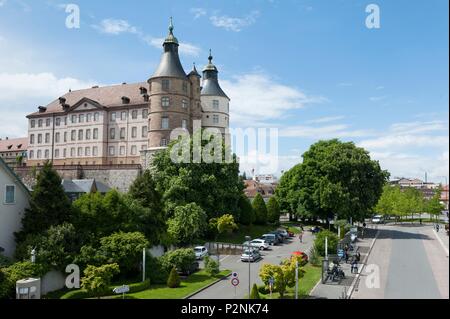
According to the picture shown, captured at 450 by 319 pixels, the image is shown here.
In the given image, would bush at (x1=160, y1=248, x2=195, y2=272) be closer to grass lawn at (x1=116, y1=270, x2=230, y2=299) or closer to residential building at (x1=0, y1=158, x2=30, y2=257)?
grass lawn at (x1=116, y1=270, x2=230, y2=299)

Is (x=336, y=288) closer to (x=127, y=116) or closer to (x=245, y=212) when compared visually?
(x=245, y=212)

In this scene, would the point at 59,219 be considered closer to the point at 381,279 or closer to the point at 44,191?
the point at 44,191

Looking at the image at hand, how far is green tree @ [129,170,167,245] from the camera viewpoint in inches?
1368

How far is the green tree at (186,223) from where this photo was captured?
44.5 m

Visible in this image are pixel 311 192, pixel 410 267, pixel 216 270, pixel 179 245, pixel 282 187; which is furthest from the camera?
pixel 282 187

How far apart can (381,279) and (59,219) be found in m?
23.4

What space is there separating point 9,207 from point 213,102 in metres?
53.1

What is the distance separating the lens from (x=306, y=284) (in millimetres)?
29375

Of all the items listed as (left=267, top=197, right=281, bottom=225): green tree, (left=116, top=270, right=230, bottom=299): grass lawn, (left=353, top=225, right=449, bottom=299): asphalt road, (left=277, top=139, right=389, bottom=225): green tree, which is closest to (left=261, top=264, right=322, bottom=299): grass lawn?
(left=353, top=225, right=449, bottom=299): asphalt road

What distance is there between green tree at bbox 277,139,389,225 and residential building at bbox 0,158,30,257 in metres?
39.3

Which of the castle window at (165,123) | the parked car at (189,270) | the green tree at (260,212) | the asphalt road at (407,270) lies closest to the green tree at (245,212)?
the green tree at (260,212)
